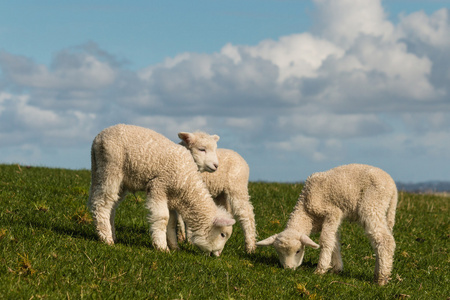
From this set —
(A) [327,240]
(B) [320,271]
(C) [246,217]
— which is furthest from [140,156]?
(B) [320,271]

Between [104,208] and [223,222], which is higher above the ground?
[104,208]

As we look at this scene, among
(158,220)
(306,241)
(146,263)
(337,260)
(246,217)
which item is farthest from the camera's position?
(246,217)

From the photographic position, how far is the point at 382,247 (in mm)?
9164

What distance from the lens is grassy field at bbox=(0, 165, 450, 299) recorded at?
650 centimetres

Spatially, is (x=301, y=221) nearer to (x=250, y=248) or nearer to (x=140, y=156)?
(x=250, y=248)

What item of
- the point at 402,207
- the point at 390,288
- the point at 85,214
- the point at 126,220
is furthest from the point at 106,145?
the point at 402,207

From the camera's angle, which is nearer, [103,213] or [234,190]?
[103,213]

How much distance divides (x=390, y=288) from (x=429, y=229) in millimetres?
7041

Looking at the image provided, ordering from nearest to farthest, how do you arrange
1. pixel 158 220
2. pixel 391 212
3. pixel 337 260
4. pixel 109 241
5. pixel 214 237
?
1. pixel 158 220
2. pixel 109 241
3. pixel 214 237
4. pixel 337 260
5. pixel 391 212

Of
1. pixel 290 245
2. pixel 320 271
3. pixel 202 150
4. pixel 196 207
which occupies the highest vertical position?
pixel 202 150

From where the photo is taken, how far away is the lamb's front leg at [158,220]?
8.68 m

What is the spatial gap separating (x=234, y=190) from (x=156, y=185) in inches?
93.7

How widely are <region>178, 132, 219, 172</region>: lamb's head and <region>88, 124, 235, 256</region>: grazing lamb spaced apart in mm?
584

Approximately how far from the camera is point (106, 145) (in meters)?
8.95
